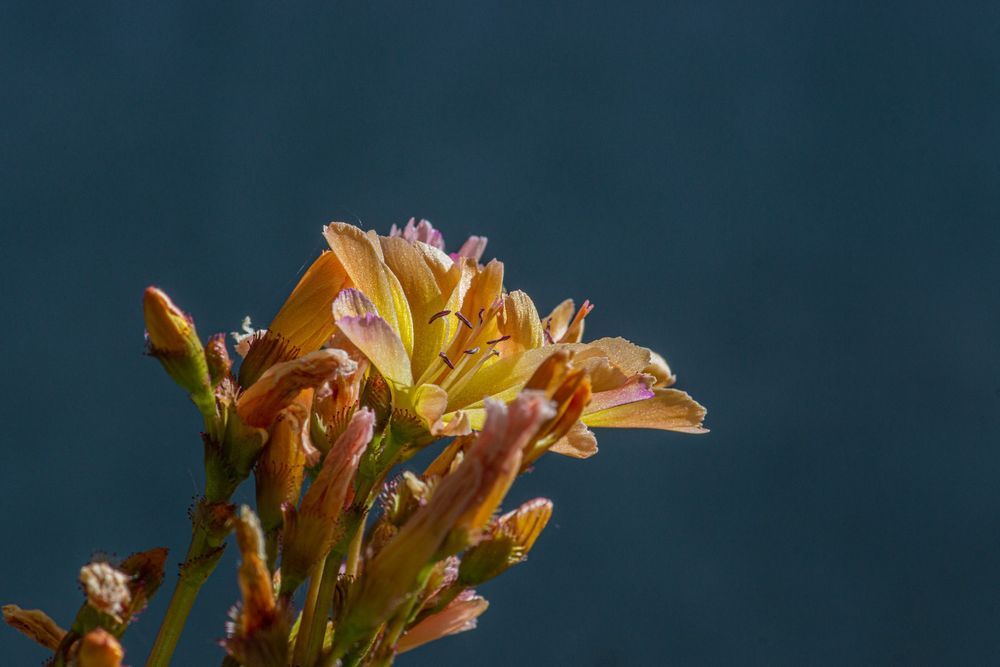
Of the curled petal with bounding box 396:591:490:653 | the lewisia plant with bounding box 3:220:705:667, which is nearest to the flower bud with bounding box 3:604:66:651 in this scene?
the lewisia plant with bounding box 3:220:705:667

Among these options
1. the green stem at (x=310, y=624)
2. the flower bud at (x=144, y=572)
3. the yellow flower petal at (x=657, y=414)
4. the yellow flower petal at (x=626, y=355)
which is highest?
the yellow flower petal at (x=626, y=355)

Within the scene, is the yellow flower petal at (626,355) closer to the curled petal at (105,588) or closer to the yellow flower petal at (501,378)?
the yellow flower petal at (501,378)

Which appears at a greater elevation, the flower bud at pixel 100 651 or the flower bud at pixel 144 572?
the flower bud at pixel 144 572

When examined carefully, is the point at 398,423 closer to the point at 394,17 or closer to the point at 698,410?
the point at 698,410

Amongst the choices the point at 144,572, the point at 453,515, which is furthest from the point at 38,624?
the point at 453,515

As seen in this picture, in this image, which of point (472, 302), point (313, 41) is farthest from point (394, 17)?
point (472, 302)

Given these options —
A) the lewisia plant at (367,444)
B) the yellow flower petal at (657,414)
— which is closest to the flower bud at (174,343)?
the lewisia plant at (367,444)
